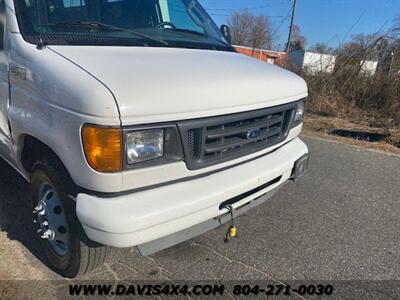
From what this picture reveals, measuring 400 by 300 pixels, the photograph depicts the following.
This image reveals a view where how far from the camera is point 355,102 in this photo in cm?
1047

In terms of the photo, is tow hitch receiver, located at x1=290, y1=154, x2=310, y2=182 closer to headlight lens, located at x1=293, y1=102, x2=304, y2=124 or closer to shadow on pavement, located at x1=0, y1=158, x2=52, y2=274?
headlight lens, located at x1=293, y1=102, x2=304, y2=124

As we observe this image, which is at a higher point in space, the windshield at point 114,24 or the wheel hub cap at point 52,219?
the windshield at point 114,24

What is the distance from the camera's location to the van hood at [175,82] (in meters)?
2.08

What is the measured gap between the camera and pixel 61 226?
8.62ft

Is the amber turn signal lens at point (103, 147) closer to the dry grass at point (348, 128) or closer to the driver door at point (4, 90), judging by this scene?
the driver door at point (4, 90)

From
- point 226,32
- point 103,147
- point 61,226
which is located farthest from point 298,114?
point 61,226

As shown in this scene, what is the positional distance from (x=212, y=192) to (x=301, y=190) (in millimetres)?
2373

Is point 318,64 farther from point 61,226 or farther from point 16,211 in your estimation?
point 61,226

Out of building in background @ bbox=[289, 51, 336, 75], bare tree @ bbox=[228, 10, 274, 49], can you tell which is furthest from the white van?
bare tree @ bbox=[228, 10, 274, 49]

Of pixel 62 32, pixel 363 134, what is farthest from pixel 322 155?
pixel 62 32

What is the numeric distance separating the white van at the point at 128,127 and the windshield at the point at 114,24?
1 centimetres

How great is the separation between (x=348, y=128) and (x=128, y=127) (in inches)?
290

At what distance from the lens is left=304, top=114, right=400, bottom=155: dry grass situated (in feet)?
22.2

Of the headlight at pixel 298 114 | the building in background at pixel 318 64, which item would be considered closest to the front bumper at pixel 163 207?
the headlight at pixel 298 114
